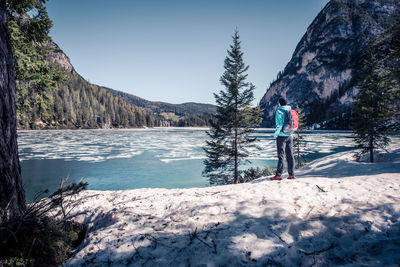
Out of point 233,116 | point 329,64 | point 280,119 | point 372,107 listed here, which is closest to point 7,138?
point 280,119

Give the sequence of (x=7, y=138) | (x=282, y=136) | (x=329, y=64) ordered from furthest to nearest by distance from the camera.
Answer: (x=329, y=64)
(x=282, y=136)
(x=7, y=138)

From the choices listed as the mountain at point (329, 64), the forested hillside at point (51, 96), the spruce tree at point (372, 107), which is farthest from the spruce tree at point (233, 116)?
the mountain at point (329, 64)

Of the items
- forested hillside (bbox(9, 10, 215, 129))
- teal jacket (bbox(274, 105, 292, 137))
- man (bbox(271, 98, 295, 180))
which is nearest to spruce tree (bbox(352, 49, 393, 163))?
man (bbox(271, 98, 295, 180))

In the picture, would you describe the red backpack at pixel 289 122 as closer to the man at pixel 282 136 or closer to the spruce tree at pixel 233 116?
the man at pixel 282 136

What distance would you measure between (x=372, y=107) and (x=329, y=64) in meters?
181

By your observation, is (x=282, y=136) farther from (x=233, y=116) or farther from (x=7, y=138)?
(x=233, y=116)

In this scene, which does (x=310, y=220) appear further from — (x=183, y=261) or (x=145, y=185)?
(x=145, y=185)

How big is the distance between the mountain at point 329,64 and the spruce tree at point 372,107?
388 feet

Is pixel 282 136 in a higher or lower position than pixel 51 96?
lower

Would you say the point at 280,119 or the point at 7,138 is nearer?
the point at 7,138

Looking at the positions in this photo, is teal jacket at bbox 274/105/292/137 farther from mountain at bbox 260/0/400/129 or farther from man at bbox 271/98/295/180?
mountain at bbox 260/0/400/129

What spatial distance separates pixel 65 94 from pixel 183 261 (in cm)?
12442

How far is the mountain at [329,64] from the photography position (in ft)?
428

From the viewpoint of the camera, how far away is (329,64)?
6107 inches
